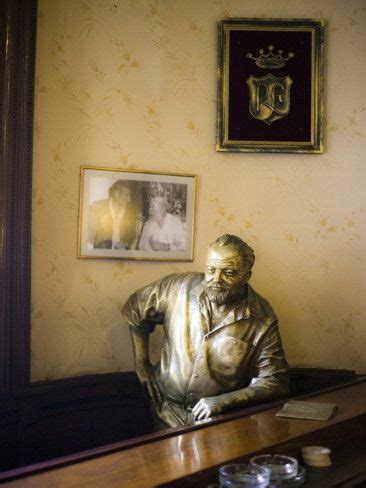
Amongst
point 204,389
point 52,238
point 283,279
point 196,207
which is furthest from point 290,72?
point 204,389

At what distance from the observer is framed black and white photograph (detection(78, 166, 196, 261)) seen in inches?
143

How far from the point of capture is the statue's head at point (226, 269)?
3008mm

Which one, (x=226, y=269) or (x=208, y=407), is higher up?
(x=226, y=269)

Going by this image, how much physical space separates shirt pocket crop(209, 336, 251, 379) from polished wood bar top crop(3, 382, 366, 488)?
347 millimetres

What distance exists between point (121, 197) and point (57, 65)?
83cm

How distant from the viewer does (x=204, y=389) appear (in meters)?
3.04

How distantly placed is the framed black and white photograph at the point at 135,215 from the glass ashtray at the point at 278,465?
1.81 m

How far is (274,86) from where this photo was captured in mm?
3945

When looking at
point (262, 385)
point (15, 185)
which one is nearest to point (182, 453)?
point (262, 385)

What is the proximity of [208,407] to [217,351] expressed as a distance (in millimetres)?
349

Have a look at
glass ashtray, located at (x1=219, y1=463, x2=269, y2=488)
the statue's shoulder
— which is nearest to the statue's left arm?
the statue's shoulder

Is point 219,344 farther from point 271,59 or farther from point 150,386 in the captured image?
point 271,59

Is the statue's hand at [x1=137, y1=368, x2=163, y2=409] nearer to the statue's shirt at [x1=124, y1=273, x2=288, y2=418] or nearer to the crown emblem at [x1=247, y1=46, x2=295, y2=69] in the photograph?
the statue's shirt at [x1=124, y1=273, x2=288, y2=418]

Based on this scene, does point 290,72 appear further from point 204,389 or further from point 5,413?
point 5,413
